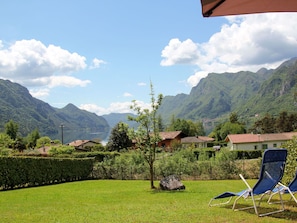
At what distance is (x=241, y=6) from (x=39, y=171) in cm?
2036

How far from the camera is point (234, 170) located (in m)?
22.8

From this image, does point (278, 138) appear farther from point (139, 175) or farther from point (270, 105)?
point (270, 105)

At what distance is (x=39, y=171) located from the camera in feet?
68.9

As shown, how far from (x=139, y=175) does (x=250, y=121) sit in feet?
503

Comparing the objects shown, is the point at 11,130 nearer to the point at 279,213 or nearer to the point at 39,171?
the point at 39,171

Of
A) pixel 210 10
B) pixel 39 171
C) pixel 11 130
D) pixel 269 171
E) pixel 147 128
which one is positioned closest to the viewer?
pixel 210 10

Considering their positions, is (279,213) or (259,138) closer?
(279,213)

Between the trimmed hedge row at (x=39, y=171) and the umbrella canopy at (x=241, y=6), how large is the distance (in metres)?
→ 17.6

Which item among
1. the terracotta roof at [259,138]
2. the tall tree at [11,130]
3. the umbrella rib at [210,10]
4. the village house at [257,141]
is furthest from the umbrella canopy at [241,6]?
the tall tree at [11,130]

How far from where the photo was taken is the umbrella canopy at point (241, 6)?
2.63 metres

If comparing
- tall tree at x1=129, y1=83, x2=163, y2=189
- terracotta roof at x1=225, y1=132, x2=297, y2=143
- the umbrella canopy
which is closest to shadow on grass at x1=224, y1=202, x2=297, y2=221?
the umbrella canopy

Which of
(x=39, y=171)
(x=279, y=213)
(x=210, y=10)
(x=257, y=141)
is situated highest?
(x=210, y=10)

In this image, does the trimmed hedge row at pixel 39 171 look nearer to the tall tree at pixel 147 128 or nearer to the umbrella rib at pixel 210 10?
the tall tree at pixel 147 128

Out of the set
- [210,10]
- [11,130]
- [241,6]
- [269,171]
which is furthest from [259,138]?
[210,10]
